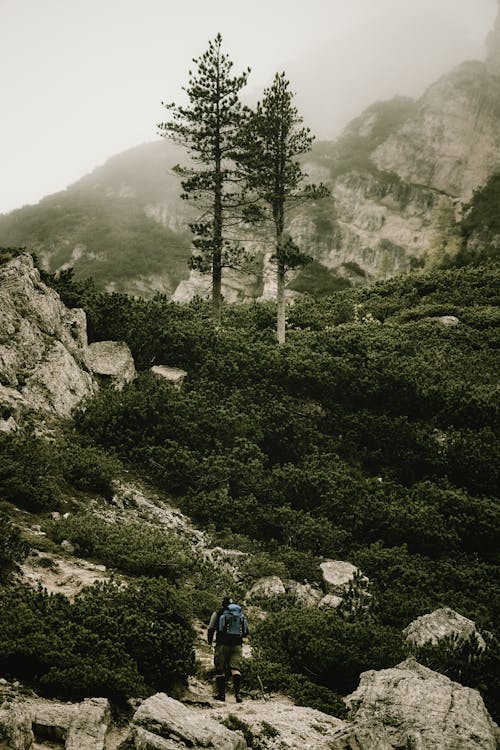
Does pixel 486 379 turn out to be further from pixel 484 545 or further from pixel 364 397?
pixel 484 545

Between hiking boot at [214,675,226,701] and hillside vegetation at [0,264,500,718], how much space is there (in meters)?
0.50

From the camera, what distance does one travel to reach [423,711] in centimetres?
658

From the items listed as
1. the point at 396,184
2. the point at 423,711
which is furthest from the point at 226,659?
the point at 396,184

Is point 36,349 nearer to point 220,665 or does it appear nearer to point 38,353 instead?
point 38,353

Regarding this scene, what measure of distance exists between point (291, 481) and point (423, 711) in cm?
851

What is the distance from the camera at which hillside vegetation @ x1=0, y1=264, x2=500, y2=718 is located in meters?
8.12

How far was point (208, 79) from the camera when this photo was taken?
27.4 m

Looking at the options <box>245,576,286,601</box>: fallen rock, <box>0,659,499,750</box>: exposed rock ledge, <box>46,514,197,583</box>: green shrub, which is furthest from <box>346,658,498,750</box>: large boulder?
<box>46,514,197,583</box>: green shrub

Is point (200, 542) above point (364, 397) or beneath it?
beneath

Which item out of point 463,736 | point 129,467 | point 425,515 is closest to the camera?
point 463,736

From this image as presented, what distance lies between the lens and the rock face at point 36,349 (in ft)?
49.4

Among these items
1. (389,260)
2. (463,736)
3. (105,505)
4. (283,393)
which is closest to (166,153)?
(389,260)

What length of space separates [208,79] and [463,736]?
29.0m

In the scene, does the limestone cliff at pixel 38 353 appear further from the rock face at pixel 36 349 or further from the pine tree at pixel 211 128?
the pine tree at pixel 211 128
